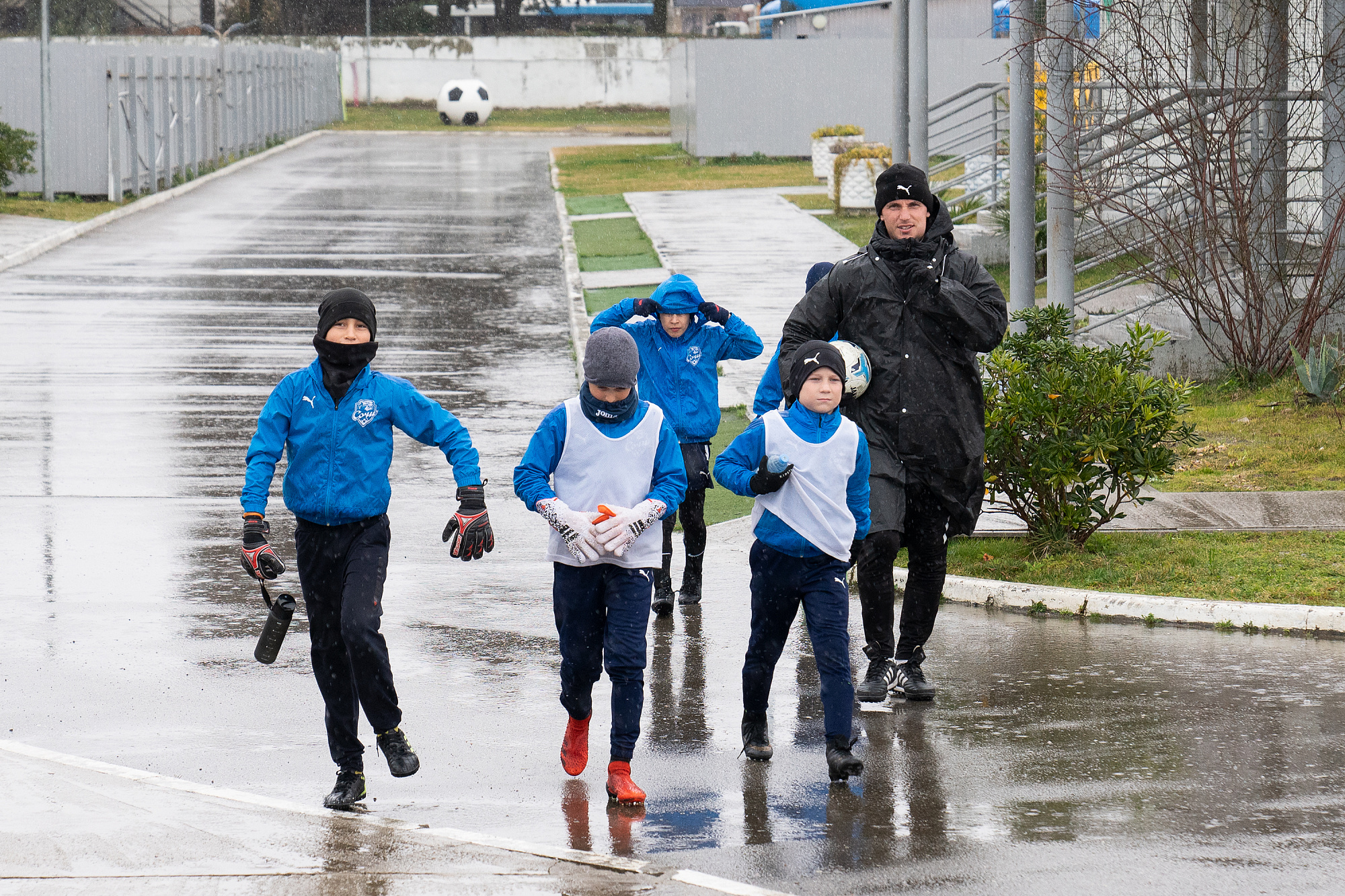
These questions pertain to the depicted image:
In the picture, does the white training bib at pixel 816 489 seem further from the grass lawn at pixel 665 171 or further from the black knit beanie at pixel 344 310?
the grass lawn at pixel 665 171

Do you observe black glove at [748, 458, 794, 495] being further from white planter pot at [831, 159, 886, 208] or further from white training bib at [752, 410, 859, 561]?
white planter pot at [831, 159, 886, 208]

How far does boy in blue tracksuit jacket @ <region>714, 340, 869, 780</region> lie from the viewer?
593 cm

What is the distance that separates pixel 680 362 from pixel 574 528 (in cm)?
258

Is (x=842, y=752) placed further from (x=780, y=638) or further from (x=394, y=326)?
(x=394, y=326)

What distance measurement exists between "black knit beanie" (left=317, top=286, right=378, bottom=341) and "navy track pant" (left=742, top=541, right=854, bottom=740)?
1.60m

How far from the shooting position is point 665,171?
40.3 metres

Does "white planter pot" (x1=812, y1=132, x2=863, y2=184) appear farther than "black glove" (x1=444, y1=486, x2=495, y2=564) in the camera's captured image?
Yes

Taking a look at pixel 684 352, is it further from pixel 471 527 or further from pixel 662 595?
pixel 471 527

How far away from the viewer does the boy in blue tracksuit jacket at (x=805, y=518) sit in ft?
19.4

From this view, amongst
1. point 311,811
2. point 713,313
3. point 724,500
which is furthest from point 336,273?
point 311,811

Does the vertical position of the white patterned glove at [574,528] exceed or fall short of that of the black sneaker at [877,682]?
it exceeds it

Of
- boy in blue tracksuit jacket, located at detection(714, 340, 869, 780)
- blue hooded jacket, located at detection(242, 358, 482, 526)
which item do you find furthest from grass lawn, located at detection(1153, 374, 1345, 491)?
blue hooded jacket, located at detection(242, 358, 482, 526)

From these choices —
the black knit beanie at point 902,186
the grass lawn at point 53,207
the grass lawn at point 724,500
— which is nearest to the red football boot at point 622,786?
the black knit beanie at point 902,186

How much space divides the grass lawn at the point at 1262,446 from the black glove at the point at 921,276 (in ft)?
12.1
